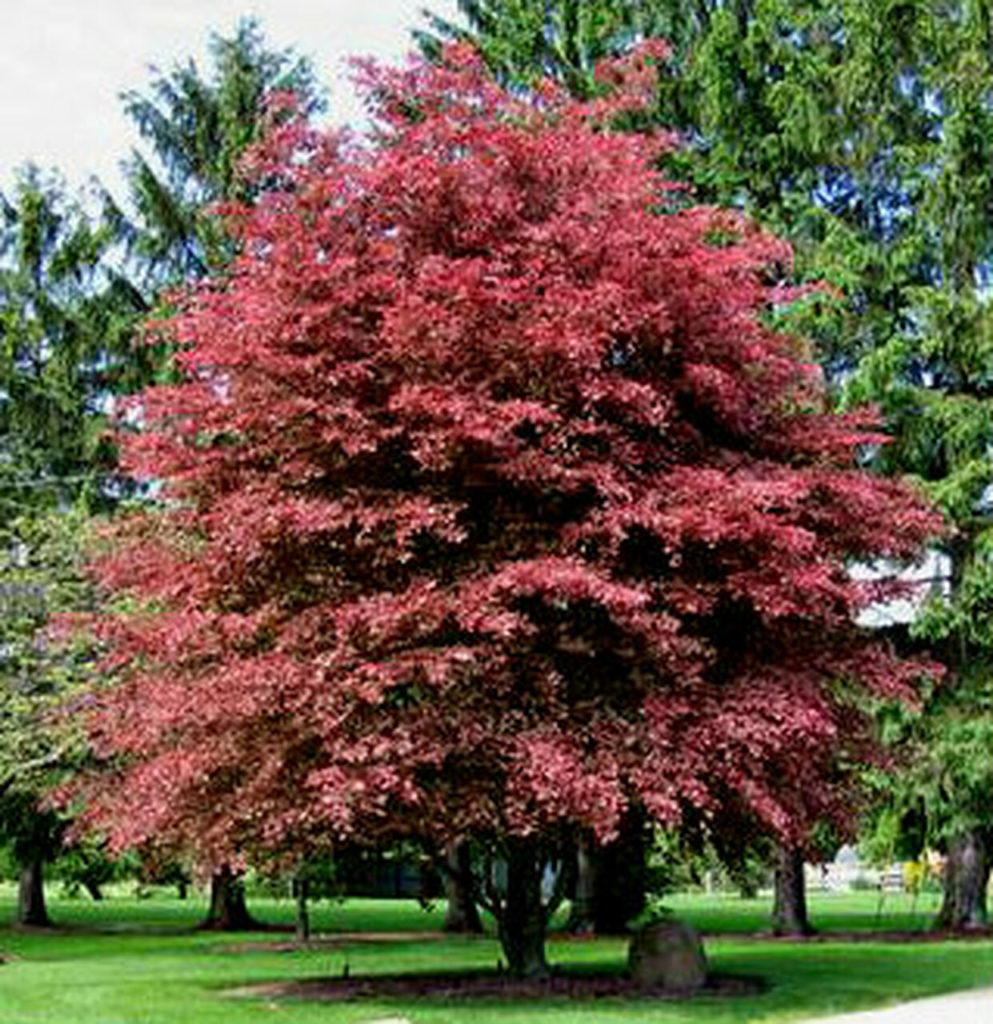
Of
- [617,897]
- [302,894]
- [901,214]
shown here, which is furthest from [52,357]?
[901,214]

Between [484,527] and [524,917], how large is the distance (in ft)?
13.1

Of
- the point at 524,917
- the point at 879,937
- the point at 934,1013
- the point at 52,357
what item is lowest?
the point at 934,1013

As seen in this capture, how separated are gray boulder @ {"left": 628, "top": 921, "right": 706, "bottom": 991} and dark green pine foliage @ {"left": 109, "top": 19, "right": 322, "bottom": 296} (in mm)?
19445

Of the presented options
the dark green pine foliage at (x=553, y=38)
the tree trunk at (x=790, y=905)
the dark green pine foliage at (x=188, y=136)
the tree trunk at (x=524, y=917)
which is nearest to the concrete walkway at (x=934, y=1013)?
the tree trunk at (x=524, y=917)

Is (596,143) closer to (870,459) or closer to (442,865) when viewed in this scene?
(442,865)

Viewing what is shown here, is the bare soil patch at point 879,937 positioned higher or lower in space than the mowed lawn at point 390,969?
higher

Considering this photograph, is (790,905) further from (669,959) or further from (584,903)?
(669,959)

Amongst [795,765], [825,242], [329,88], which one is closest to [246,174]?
[795,765]

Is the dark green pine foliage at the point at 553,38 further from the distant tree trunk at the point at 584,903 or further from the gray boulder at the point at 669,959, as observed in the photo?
the gray boulder at the point at 669,959

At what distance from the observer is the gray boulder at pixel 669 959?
590 inches

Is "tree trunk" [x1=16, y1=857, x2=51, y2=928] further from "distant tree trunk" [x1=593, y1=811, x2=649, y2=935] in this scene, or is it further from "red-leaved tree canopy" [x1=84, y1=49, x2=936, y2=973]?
"red-leaved tree canopy" [x1=84, y1=49, x2=936, y2=973]

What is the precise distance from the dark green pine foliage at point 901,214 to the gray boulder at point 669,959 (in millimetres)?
8574

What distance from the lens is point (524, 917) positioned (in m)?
15.6

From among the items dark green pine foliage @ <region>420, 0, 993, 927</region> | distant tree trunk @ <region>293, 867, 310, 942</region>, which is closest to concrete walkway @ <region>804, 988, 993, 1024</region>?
distant tree trunk @ <region>293, 867, 310, 942</region>
